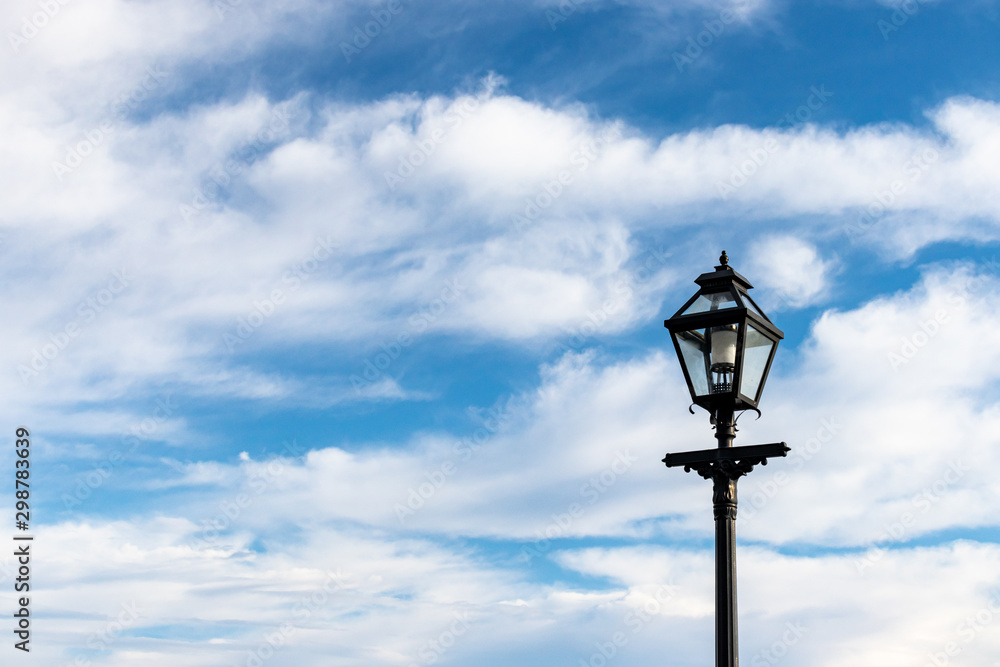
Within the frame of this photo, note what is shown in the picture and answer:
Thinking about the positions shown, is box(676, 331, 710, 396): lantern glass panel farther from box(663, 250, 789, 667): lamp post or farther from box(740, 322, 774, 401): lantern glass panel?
box(740, 322, 774, 401): lantern glass panel

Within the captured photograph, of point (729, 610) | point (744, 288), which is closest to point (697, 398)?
point (744, 288)

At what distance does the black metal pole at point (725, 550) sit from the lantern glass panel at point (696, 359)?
0.89 feet

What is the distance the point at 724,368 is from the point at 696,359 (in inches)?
9.5

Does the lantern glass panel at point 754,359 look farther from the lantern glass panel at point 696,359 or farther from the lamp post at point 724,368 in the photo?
the lantern glass panel at point 696,359

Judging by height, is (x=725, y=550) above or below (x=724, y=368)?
below

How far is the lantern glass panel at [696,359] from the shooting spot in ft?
29.5

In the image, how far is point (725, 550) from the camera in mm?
8586

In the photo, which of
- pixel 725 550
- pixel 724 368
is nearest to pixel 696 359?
pixel 724 368

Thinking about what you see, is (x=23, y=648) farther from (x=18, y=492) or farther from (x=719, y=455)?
(x=719, y=455)

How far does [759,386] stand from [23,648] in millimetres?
18768

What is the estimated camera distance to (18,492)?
2330 centimetres

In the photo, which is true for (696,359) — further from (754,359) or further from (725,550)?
(725,550)

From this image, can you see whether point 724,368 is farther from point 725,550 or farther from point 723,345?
point 725,550

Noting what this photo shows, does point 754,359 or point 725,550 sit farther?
point 754,359
